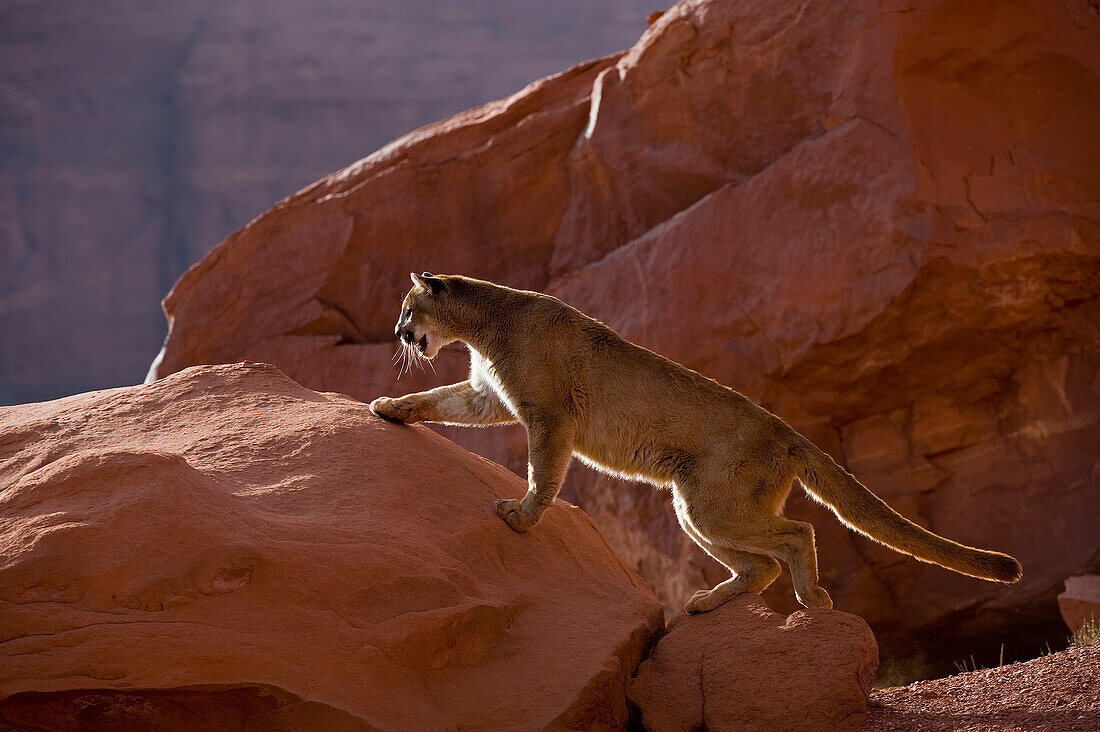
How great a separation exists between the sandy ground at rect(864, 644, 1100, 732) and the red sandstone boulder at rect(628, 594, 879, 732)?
8.9 inches

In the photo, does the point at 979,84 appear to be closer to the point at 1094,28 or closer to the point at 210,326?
the point at 1094,28

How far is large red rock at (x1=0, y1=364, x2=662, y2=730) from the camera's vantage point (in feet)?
12.2

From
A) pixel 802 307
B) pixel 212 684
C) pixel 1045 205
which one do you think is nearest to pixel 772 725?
pixel 212 684

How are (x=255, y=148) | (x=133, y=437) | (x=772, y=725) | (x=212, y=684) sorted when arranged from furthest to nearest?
(x=255, y=148)
(x=133, y=437)
(x=772, y=725)
(x=212, y=684)

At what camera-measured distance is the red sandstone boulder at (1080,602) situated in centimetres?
766

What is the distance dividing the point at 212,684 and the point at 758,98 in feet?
26.4

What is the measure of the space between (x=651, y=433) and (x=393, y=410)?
57.3 inches

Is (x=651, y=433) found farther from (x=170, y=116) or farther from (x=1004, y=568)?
(x=170, y=116)

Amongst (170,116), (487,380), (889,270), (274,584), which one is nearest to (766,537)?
(487,380)

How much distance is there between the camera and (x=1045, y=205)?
29.1 ft

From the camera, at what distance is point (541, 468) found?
5.46 meters

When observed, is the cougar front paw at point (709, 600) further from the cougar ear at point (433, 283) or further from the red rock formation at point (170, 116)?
the red rock formation at point (170, 116)

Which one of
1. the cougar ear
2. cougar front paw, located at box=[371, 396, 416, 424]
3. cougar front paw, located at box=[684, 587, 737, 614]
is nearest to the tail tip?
cougar front paw, located at box=[684, 587, 737, 614]

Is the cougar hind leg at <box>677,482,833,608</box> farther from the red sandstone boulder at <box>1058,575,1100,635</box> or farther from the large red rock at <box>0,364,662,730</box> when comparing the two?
the red sandstone boulder at <box>1058,575,1100,635</box>
